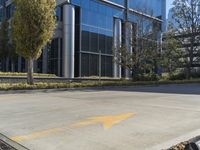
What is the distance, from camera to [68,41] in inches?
1629

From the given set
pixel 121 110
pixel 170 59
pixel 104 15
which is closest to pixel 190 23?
pixel 170 59

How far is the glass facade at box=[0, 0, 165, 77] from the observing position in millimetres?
40556

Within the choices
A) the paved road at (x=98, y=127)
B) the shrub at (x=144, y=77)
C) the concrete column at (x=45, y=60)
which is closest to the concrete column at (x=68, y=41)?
the concrete column at (x=45, y=60)

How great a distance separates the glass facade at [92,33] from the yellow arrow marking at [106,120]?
2850cm

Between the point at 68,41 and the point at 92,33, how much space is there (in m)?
4.38

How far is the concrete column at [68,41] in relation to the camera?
41125mm

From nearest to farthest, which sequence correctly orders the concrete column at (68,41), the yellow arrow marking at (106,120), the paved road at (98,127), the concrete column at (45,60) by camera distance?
the paved road at (98,127) → the yellow arrow marking at (106,120) → the concrete column at (68,41) → the concrete column at (45,60)

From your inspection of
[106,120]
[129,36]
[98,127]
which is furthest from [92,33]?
[98,127]

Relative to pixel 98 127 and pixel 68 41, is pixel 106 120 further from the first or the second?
pixel 68 41

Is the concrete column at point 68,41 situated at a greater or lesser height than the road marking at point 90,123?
greater

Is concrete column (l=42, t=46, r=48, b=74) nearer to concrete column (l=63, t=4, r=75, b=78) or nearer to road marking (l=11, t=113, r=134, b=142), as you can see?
concrete column (l=63, t=4, r=75, b=78)

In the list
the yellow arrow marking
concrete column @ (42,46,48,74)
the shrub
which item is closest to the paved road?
the yellow arrow marking

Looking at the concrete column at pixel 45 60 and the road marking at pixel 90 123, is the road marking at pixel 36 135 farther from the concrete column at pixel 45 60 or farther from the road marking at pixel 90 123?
the concrete column at pixel 45 60

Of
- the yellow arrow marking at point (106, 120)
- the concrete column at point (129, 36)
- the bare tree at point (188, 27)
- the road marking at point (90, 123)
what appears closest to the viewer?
the road marking at point (90, 123)
